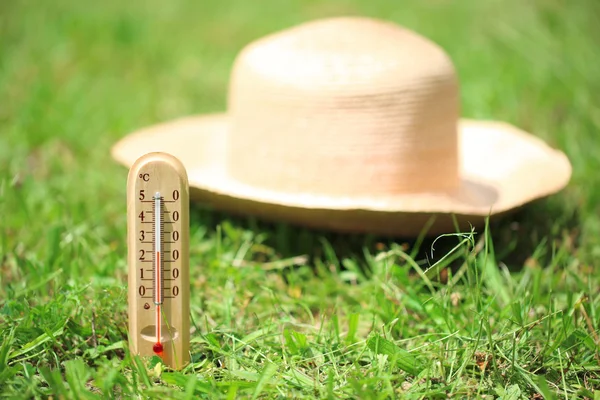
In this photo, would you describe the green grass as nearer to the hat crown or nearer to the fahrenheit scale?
the fahrenheit scale

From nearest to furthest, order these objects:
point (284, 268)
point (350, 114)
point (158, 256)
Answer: point (158, 256), point (350, 114), point (284, 268)

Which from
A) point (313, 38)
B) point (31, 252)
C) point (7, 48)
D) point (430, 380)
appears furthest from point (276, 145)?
point (7, 48)

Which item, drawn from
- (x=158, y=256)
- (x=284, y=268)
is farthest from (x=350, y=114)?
(x=158, y=256)

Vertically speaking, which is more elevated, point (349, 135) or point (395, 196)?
point (349, 135)

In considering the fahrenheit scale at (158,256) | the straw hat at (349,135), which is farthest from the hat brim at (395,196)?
the fahrenheit scale at (158,256)

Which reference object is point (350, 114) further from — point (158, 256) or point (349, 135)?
point (158, 256)
